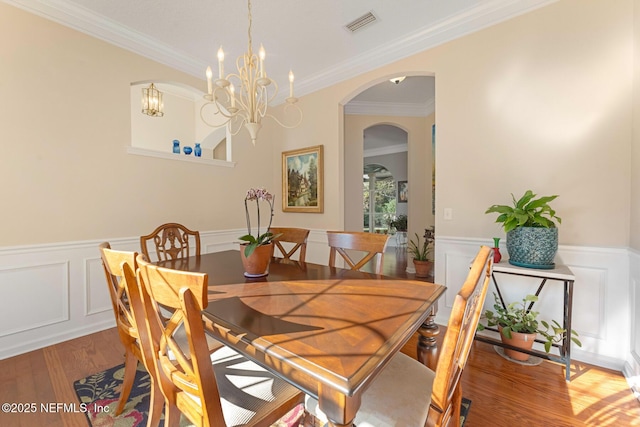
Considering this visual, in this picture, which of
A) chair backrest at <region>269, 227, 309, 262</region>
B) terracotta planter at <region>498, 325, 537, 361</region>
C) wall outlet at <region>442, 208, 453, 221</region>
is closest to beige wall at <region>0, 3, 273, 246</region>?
chair backrest at <region>269, 227, 309, 262</region>

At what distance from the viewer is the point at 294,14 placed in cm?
233

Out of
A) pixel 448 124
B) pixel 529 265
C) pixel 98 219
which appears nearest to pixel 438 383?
pixel 529 265

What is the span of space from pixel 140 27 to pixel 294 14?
148cm

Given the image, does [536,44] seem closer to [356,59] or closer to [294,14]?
[356,59]

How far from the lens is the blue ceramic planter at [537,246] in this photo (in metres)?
1.85

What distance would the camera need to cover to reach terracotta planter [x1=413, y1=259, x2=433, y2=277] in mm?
4186

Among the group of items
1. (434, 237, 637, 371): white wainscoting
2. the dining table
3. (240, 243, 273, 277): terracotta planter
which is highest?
(240, 243, 273, 277): terracotta planter

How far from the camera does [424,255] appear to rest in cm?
429

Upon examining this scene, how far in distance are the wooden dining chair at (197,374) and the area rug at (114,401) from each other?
1.91 feet

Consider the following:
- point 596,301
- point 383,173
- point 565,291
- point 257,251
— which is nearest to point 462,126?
point 565,291

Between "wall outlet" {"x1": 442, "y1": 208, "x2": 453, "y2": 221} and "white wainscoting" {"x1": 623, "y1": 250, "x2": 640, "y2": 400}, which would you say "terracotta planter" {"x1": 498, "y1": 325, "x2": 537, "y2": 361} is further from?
"wall outlet" {"x1": 442, "y1": 208, "x2": 453, "y2": 221}

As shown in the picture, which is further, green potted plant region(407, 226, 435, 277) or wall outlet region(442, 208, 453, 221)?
green potted plant region(407, 226, 435, 277)

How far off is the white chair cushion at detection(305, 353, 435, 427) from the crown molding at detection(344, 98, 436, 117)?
165 inches

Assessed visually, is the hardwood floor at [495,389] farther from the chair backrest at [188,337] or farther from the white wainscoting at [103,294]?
the chair backrest at [188,337]
